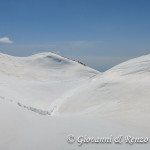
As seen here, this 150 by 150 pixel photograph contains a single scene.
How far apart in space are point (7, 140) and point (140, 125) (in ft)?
9.90

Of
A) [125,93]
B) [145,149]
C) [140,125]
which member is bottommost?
[145,149]

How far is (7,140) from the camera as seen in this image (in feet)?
10.7

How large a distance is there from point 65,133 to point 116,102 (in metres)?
3.32

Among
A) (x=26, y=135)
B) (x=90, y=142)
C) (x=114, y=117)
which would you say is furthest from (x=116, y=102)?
(x=26, y=135)

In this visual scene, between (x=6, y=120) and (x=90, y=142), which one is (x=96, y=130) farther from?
(x=6, y=120)

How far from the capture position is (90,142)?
3.44 metres

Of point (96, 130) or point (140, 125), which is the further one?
point (140, 125)

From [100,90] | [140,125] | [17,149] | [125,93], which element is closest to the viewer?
[17,149]

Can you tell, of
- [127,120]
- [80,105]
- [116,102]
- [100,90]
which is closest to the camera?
[127,120]

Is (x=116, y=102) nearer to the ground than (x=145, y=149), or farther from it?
farther from it

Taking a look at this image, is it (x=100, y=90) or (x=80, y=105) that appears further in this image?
(x=100, y=90)

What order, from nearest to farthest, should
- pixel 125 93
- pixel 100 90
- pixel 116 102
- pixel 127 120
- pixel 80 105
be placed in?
pixel 127 120 → pixel 116 102 → pixel 125 93 → pixel 80 105 → pixel 100 90

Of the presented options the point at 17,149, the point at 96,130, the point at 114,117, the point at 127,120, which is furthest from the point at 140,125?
the point at 17,149

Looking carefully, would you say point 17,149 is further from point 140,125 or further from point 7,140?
Result: point 140,125
